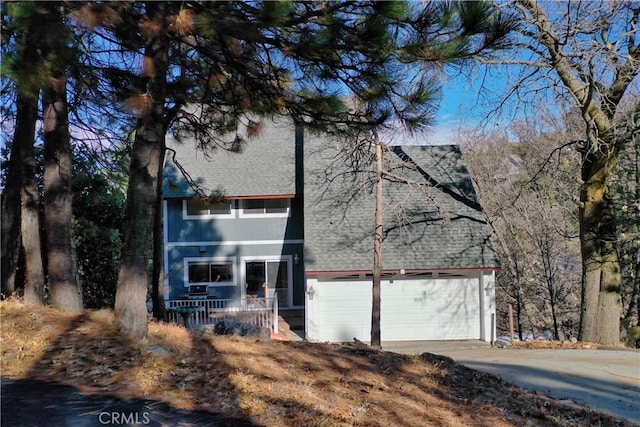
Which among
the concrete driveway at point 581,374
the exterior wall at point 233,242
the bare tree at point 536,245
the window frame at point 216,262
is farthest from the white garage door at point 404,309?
the concrete driveway at point 581,374

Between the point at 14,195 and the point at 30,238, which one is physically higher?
the point at 14,195

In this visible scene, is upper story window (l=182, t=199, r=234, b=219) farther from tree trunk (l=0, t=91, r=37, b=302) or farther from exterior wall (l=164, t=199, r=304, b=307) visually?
tree trunk (l=0, t=91, r=37, b=302)

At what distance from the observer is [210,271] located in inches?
749

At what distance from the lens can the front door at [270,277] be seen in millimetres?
19031

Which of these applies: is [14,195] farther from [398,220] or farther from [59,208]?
[398,220]

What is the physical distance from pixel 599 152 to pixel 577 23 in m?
3.25

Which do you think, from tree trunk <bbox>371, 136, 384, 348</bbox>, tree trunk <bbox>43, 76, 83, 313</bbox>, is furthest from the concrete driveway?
tree trunk <bbox>43, 76, 83, 313</bbox>

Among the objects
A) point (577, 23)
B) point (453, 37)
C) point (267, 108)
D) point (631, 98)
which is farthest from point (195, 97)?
point (631, 98)

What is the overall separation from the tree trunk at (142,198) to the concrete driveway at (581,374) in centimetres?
525

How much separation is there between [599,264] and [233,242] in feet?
39.8

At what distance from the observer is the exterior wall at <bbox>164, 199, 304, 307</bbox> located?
1884 cm

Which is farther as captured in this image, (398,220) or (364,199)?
(364,199)

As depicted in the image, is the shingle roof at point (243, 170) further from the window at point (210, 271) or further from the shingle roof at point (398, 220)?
the window at point (210, 271)

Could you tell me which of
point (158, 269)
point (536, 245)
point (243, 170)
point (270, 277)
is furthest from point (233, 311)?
point (536, 245)
